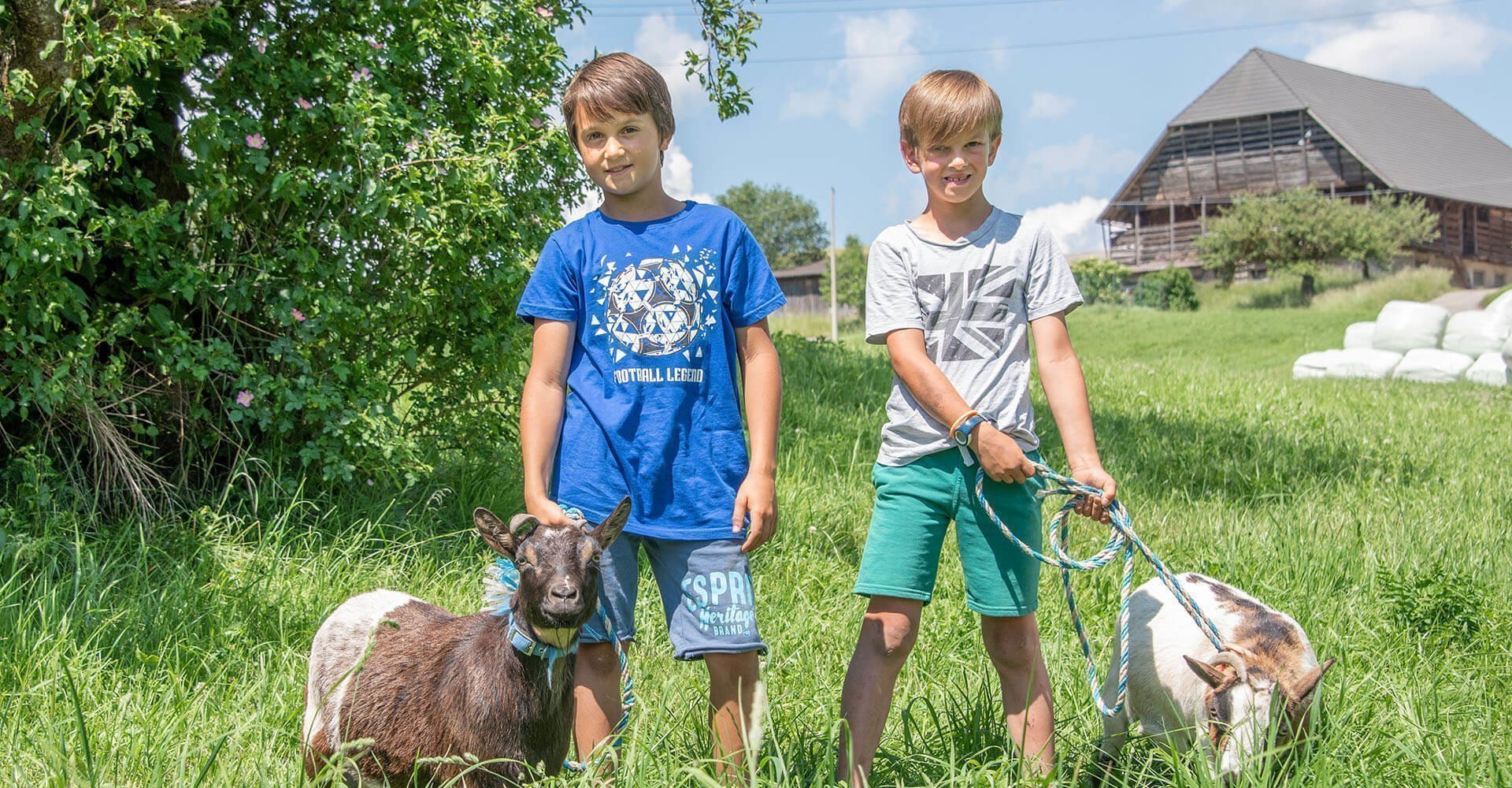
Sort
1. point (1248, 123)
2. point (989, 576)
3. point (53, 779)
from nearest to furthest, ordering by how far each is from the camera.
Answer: point (53, 779) < point (989, 576) < point (1248, 123)

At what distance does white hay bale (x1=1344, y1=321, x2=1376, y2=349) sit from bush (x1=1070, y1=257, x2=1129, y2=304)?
23089 millimetres

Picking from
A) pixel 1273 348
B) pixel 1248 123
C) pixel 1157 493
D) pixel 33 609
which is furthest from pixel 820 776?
pixel 1248 123

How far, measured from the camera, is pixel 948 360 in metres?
2.95

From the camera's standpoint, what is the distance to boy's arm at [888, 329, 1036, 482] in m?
2.72

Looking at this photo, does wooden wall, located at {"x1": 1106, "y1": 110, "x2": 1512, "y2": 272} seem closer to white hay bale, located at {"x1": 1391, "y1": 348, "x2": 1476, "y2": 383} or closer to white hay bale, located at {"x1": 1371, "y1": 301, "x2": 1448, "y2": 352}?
white hay bale, located at {"x1": 1371, "y1": 301, "x2": 1448, "y2": 352}

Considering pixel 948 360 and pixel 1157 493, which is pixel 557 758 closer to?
pixel 948 360

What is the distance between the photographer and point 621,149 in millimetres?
2686

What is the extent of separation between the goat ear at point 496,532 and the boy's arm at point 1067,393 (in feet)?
4.47

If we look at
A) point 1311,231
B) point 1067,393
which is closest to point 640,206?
point 1067,393

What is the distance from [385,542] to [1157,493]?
4.44 meters

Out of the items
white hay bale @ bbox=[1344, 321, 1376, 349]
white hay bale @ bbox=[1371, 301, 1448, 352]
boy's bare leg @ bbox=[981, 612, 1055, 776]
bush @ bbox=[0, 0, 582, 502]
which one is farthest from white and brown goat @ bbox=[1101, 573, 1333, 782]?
white hay bale @ bbox=[1344, 321, 1376, 349]

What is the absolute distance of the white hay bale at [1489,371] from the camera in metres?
15.2

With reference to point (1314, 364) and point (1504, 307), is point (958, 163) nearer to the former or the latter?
point (1314, 364)

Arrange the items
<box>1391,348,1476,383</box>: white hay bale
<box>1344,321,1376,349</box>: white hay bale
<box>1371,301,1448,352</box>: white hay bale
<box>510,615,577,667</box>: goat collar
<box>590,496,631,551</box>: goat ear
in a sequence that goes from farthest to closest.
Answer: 1. <box>1344,321,1376,349</box>: white hay bale
2. <box>1371,301,1448,352</box>: white hay bale
3. <box>1391,348,1476,383</box>: white hay bale
4. <box>510,615,577,667</box>: goat collar
5. <box>590,496,631,551</box>: goat ear
